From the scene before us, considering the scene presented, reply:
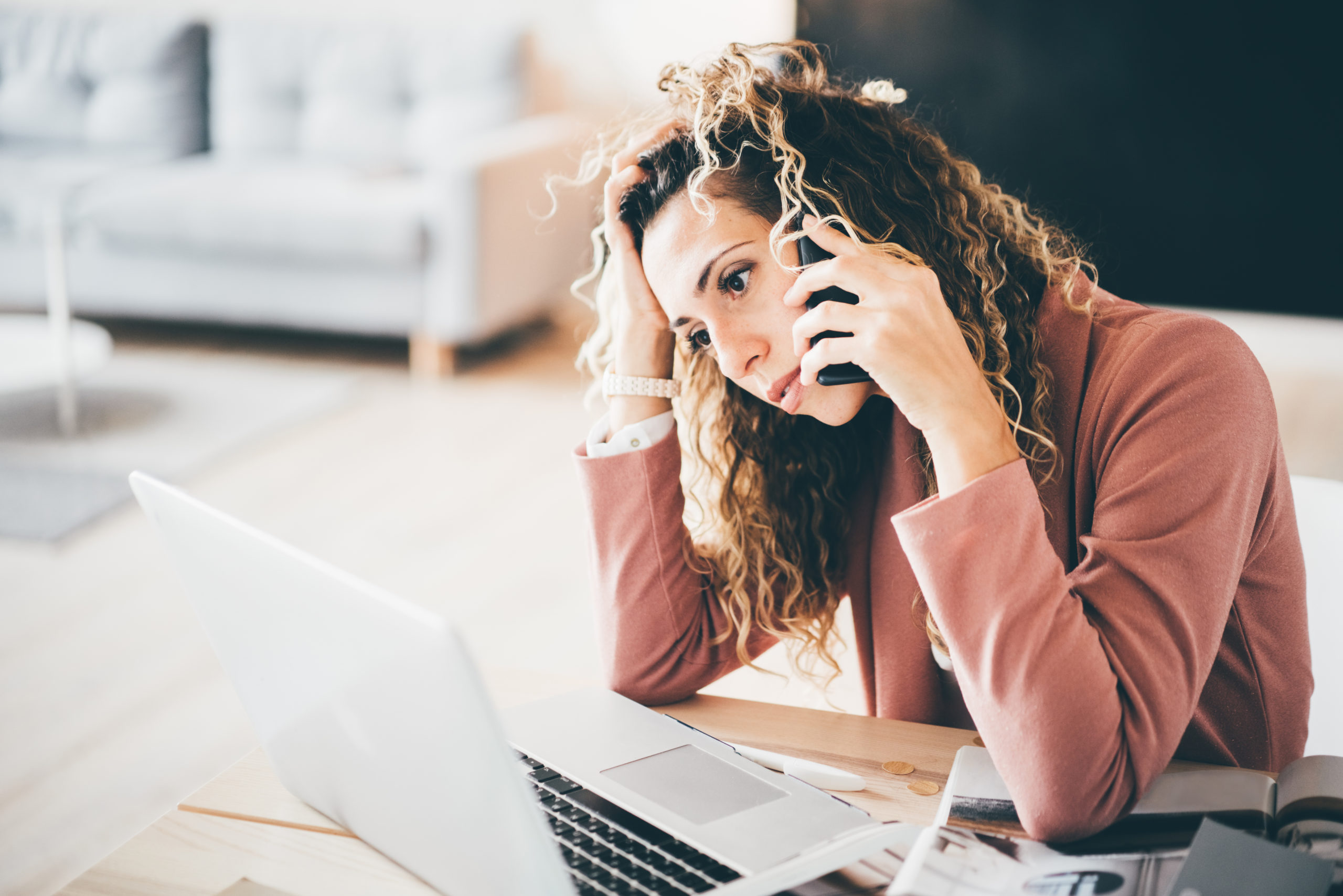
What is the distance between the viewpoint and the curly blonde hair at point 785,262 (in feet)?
3.21

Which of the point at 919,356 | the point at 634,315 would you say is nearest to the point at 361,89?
the point at 634,315

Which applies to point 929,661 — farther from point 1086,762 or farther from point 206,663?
point 206,663

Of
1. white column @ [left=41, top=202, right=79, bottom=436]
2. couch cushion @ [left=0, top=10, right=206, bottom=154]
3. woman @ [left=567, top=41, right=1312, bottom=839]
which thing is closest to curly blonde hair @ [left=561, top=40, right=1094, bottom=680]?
woman @ [left=567, top=41, right=1312, bottom=839]

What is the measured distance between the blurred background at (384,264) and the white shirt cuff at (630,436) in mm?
214

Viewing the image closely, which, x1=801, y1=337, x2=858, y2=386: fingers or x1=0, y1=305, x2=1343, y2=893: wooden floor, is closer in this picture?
x1=801, y1=337, x2=858, y2=386: fingers

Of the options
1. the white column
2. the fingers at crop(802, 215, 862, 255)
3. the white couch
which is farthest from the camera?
the white couch

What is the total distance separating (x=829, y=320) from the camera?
85cm

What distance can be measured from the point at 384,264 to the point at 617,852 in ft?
10.6

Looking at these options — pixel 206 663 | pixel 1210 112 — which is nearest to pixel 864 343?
pixel 206 663

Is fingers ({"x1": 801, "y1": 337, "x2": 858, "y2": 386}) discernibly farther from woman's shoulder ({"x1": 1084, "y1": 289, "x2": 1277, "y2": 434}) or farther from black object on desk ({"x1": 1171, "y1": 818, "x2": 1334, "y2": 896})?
black object on desk ({"x1": 1171, "y1": 818, "x2": 1334, "y2": 896})

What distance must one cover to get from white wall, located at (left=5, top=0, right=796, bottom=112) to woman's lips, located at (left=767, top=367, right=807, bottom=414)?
11.0ft

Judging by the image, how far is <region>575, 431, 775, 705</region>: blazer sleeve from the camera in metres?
1.02

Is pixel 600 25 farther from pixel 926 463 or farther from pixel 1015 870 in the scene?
pixel 1015 870

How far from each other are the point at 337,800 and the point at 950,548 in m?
0.41
